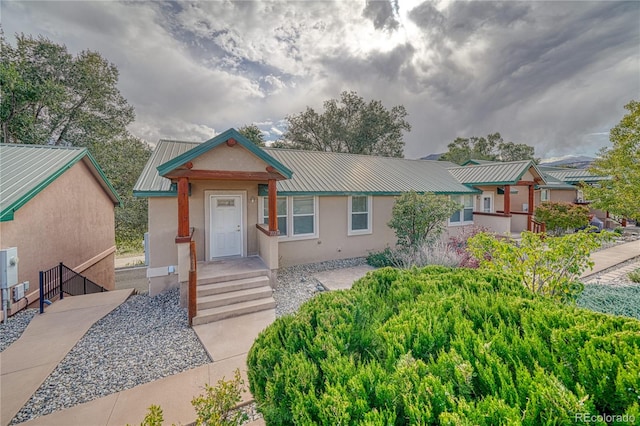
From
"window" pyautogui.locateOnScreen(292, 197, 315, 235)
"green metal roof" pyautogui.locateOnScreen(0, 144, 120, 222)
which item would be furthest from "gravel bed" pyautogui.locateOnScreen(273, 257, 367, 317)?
"green metal roof" pyautogui.locateOnScreen(0, 144, 120, 222)

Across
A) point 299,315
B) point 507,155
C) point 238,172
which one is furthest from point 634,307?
point 507,155

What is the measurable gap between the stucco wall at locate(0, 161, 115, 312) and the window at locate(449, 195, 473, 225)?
1772 cm

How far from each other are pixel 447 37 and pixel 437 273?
1303cm

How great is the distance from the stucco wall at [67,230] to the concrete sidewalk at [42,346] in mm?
1908

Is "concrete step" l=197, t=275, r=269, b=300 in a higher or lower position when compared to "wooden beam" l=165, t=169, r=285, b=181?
lower

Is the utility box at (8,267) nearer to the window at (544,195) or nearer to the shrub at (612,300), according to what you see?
the shrub at (612,300)

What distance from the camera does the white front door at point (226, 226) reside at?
9.20 m

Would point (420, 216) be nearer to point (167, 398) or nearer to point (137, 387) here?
point (167, 398)

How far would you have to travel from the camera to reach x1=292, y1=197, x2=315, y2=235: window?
35.2ft

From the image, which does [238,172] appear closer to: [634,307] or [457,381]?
[457,381]

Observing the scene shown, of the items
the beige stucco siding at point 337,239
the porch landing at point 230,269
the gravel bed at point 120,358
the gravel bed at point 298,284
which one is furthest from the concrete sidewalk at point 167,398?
the beige stucco siding at point 337,239

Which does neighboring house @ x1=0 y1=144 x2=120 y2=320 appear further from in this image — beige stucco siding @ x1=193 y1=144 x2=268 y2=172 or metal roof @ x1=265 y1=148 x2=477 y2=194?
metal roof @ x1=265 y1=148 x2=477 y2=194

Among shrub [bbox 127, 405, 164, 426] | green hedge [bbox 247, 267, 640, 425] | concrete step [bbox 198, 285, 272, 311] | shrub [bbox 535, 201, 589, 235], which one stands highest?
shrub [bbox 535, 201, 589, 235]

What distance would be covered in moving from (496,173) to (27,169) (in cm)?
2143
